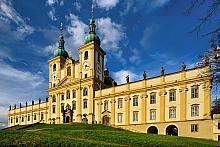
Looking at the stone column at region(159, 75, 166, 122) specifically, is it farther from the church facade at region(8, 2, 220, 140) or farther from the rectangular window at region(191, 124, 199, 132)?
the rectangular window at region(191, 124, 199, 132)

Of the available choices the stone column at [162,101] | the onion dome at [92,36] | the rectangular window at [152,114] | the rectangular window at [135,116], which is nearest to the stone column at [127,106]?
the rectangular window at [135,116]

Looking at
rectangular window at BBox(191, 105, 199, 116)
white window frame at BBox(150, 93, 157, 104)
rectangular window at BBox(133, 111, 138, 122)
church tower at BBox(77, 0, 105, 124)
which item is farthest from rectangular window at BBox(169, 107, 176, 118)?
church tower at BBox(77, 0, 105, 124)

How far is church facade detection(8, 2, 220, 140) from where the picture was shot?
41688 mm

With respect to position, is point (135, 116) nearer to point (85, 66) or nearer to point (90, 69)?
point (90, 69)

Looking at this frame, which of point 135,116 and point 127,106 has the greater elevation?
point 127,106

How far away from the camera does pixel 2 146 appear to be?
1616cm

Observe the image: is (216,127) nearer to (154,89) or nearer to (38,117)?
(154,89)

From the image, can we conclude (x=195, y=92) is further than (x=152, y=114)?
No

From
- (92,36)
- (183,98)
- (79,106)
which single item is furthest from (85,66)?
(183,98)

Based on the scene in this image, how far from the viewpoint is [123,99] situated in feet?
171

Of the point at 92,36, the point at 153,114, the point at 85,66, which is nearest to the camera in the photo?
the point at 153,114

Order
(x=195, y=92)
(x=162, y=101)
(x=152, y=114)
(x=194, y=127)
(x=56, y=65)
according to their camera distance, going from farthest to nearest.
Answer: (x=56, y=65) < (x=152, y=114) < (x=162, y=101) < (x=195, y=92) < (x=194, y=127)

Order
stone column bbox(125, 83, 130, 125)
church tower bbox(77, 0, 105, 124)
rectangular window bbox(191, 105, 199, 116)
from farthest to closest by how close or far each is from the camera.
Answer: church tower bbox(77, 0, 105, 124)
stone column bbox(125, 83, 130, 125)
rectangular window bbox(191, 105, 199, 116)

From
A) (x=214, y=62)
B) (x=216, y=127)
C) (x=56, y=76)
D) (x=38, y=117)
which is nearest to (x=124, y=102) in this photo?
(x=216, y=127)
